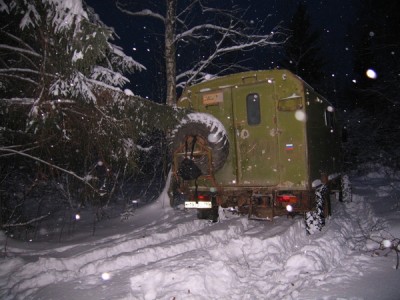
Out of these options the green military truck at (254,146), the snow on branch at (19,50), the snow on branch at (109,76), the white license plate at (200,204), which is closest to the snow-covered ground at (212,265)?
the white license plate at (200,204)

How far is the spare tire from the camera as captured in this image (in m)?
6.32

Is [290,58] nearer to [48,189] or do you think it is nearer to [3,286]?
[48,189]

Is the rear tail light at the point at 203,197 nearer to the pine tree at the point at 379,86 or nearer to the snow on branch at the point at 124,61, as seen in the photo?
the snow on branch at the point at 124,61

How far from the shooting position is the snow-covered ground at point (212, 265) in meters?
3.68

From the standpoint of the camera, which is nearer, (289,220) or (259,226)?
(259,226)

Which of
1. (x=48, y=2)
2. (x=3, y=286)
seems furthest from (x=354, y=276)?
(x=48, y=2)

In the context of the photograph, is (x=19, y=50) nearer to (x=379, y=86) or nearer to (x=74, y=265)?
(x=74, y=265)

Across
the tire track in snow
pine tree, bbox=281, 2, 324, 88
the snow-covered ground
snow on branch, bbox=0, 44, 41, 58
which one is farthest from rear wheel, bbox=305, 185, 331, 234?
pine tree, bbox=281, 2, 324, 88

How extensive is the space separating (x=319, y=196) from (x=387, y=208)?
2.91 metres

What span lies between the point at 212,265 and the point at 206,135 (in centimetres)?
288

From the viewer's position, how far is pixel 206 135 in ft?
20.8

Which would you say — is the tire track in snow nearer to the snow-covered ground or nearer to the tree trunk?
the snow-covered ground

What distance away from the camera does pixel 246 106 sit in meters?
6.52

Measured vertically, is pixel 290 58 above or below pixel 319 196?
above
